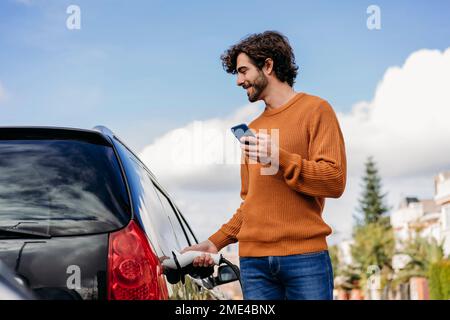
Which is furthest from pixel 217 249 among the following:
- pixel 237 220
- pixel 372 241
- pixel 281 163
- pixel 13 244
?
pixel 372 241

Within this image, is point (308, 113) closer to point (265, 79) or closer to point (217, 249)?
point (265, 79)

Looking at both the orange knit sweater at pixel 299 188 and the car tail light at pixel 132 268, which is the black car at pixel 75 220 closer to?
the car tail light at pixel 132 268

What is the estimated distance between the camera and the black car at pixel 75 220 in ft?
9.79

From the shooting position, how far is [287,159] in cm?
364

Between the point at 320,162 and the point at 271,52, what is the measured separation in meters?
0.64

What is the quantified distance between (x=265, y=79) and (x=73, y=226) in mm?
1354

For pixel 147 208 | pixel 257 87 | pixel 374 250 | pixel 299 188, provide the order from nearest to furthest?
pixel 147 208 → pixel 299 188 → pixel 257 87 → pixel 374 250

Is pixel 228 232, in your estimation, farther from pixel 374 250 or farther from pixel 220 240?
pixel 374 250

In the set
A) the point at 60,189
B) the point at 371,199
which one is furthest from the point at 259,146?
the point at 371,199

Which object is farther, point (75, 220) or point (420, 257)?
point (420, 257)

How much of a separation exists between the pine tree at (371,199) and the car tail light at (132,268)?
110 m

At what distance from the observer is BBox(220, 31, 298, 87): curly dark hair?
405 cm

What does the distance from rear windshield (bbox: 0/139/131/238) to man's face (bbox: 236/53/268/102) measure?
89 cm
